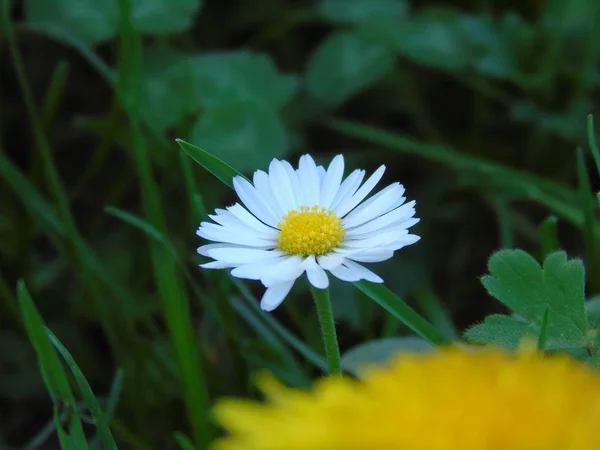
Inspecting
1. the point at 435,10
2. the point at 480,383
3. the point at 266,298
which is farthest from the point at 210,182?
the point at 480,383

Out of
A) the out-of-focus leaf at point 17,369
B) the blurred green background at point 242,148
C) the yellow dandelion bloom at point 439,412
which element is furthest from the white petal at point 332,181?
the out-of-focus leaf at point 17,369

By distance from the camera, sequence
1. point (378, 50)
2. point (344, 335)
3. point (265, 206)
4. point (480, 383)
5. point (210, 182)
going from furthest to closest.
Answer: point (378, 50)
point (210, 182)
point (344, 335)
point (265, 206)
point (480, 383)

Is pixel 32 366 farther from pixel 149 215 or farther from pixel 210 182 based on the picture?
pixel 210 182

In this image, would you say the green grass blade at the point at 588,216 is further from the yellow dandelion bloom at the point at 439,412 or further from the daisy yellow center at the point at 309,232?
the yellow dandelion bloom at the point at 439,412

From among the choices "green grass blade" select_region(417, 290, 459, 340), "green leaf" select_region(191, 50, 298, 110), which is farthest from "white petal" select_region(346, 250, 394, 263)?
"green leaf" select_region(191, 50, 298, 110)

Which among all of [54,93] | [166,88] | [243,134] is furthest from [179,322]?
[166,88]
